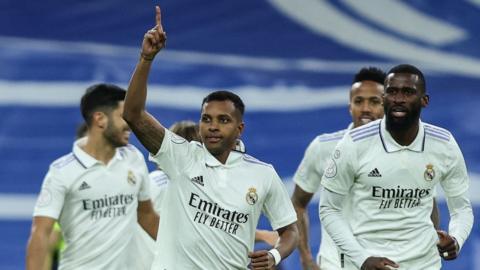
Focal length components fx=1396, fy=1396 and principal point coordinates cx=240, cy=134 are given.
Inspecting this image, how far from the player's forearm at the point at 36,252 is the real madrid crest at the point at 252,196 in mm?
1693

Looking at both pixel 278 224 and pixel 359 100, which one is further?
pixel 359 100

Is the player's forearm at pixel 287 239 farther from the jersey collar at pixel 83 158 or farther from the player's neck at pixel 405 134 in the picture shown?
the jersey collar at pixel 83 158

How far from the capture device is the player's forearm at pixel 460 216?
26.9ft

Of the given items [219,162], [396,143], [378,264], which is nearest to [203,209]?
[219,162]

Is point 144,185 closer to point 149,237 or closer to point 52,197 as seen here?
point 149,237

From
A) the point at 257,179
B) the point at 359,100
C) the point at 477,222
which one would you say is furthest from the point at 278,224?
the point at 477,222

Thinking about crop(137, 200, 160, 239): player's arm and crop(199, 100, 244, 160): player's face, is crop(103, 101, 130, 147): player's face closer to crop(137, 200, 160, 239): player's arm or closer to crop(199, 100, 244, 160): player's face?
crop(137, 200, 160, 239): player's arm

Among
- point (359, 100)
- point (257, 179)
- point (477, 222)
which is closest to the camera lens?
point (257, 179)

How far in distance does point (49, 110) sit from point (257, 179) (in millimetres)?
6020

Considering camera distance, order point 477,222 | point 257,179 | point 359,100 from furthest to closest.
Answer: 1. point 477,222
2. point 359,100
3. point 257,179

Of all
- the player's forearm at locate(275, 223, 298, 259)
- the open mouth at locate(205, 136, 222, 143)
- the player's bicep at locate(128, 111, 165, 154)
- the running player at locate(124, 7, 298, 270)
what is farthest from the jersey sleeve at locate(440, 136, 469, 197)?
the player's bicep at locate(128, 111, 165, 154)

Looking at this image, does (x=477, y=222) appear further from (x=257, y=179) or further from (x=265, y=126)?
(x=257, y=179)

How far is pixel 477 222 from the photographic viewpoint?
12930mm

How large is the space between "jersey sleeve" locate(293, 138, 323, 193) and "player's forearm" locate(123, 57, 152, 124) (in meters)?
2.73
